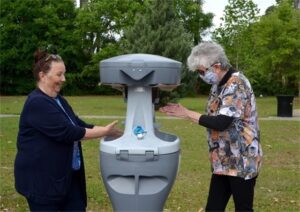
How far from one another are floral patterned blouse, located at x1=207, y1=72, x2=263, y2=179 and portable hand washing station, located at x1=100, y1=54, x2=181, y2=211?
32 cm

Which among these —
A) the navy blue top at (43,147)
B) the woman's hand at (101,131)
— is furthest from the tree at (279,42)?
the navy blue top at (43,147)

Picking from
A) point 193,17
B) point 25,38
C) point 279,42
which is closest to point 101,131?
point 279,42

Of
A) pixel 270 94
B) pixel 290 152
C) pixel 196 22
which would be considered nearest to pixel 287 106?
pixel 290 152

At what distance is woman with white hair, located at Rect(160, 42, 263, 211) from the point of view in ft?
11.9

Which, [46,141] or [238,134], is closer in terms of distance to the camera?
[46,141]

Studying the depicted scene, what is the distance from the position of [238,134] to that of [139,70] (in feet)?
2.71

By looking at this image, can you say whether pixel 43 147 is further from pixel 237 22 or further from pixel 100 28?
pixel 100 28

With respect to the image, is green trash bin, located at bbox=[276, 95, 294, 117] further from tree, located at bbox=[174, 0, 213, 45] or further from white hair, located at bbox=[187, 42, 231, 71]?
tree, located at bbox=[174, 0, 213, 45]

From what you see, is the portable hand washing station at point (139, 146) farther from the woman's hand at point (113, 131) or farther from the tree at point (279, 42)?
the tree at point (279, 42)

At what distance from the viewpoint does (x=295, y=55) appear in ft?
85.7

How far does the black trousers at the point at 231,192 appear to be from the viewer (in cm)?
376

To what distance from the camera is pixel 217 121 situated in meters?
3.58

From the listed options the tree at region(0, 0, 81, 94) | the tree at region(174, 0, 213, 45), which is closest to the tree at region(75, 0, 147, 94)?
the tree at region(0, 0, 81, 94)

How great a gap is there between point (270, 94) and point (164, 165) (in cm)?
3427
